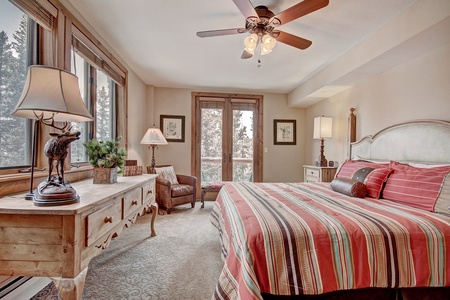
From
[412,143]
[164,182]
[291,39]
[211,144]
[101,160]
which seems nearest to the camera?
[101,160]

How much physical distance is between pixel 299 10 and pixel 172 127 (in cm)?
378

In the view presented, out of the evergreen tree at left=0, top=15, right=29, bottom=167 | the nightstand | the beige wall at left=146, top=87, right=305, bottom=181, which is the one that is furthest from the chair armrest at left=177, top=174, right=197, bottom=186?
the evergreen tree at left=0, top=15, right=29, bottom=167

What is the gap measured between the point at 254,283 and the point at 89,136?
2505 mm

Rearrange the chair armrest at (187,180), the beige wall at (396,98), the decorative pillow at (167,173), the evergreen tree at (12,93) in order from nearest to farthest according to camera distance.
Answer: the evergreen tree at (12,93)
the beige wall at (396,98)
the decorative pillow at (167,173)
the chair armrest at (187,180)

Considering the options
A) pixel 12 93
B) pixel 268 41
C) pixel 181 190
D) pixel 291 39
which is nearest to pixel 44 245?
pixel 12 93

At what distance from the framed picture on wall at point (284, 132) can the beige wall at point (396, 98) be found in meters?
1.17

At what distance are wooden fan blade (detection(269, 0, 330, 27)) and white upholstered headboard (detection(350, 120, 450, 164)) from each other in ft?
5.48

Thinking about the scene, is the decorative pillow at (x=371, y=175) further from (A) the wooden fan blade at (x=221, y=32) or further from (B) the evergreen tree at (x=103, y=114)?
(B) the evergreen tree at (x=103, y=114)

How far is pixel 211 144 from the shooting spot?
17.0 ft

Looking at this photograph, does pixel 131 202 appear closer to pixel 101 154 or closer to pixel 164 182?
pixel 101 154

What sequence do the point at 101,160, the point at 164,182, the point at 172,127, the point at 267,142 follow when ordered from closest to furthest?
1. the point at 101,160
2. the point at 164,182
3. the point at 172,127
4. the point at 267,142

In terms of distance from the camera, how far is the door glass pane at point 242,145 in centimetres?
525

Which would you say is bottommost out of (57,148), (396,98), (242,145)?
(57,148)

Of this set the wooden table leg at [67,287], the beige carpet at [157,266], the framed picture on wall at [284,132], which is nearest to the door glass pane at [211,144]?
the framed picture on wall at [284,132]
